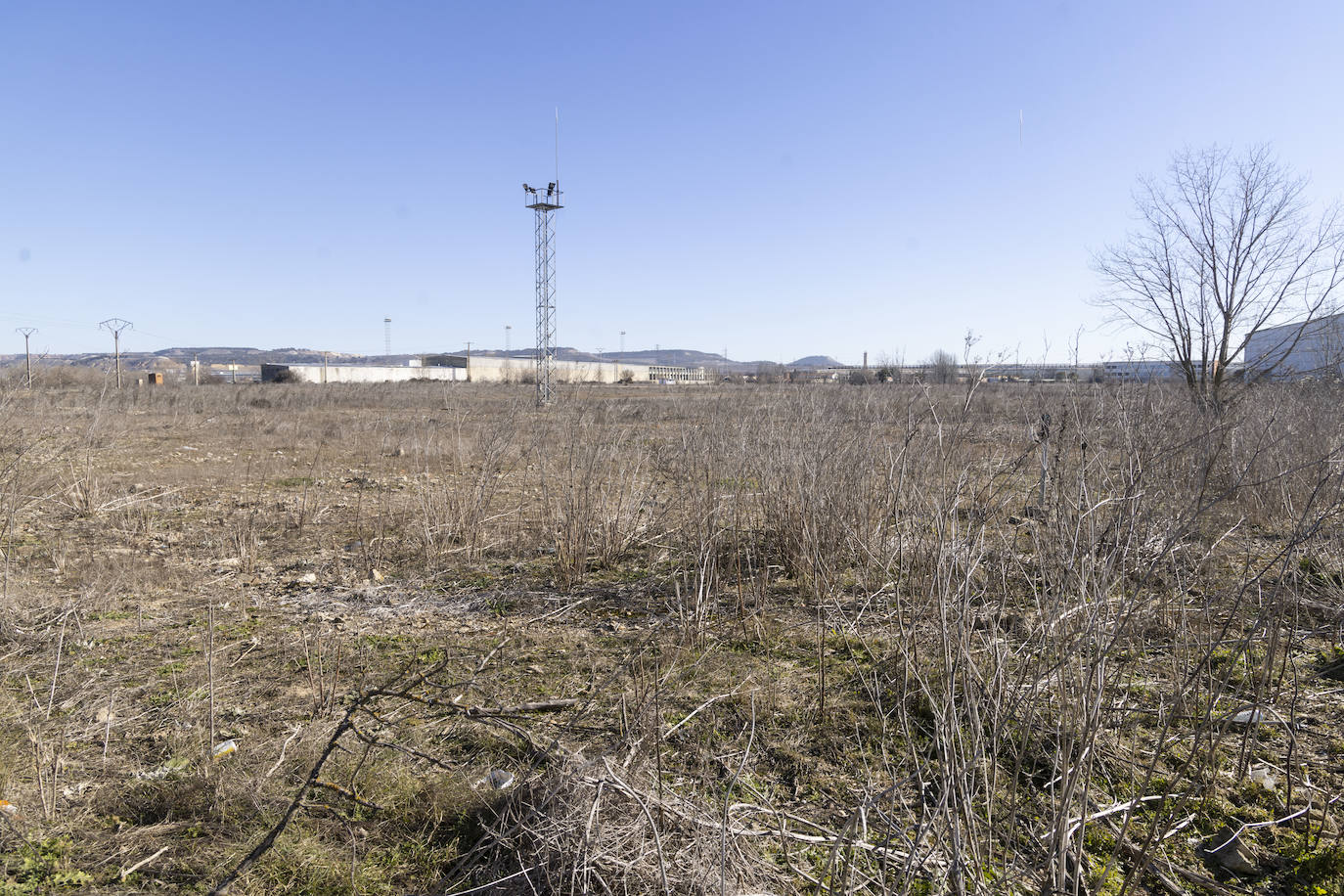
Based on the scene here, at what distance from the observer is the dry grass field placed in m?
1.98

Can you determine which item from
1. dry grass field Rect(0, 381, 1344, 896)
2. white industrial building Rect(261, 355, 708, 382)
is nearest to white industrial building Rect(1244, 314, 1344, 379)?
dry grass field Rect(0, 381, 1344, 896)

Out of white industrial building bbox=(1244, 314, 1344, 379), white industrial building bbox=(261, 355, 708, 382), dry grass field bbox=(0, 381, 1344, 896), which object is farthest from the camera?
white industrial building bbox=(261, 355, 708, 382)

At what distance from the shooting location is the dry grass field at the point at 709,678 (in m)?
1.98

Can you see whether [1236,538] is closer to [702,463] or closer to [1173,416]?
[1173,416]

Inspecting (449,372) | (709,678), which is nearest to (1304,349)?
(709,678)

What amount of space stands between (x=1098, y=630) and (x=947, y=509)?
1.45 feet

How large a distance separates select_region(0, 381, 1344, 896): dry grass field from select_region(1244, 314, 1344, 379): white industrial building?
2.10 metres

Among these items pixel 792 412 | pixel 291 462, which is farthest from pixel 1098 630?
pixel 291 462

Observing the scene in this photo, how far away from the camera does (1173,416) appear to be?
22.8 feet

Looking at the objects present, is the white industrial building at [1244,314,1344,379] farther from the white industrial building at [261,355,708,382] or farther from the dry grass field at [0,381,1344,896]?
the white industrial building at [261,355,708,382]

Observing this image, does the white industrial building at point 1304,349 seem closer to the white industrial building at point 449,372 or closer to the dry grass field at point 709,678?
the dry grass field at point 709,678

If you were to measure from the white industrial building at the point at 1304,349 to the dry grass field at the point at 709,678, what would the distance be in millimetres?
2101

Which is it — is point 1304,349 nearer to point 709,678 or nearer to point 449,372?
point 709,678

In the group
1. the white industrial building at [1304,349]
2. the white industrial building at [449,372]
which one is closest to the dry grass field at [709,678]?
the white industrial building at [1304,349]
